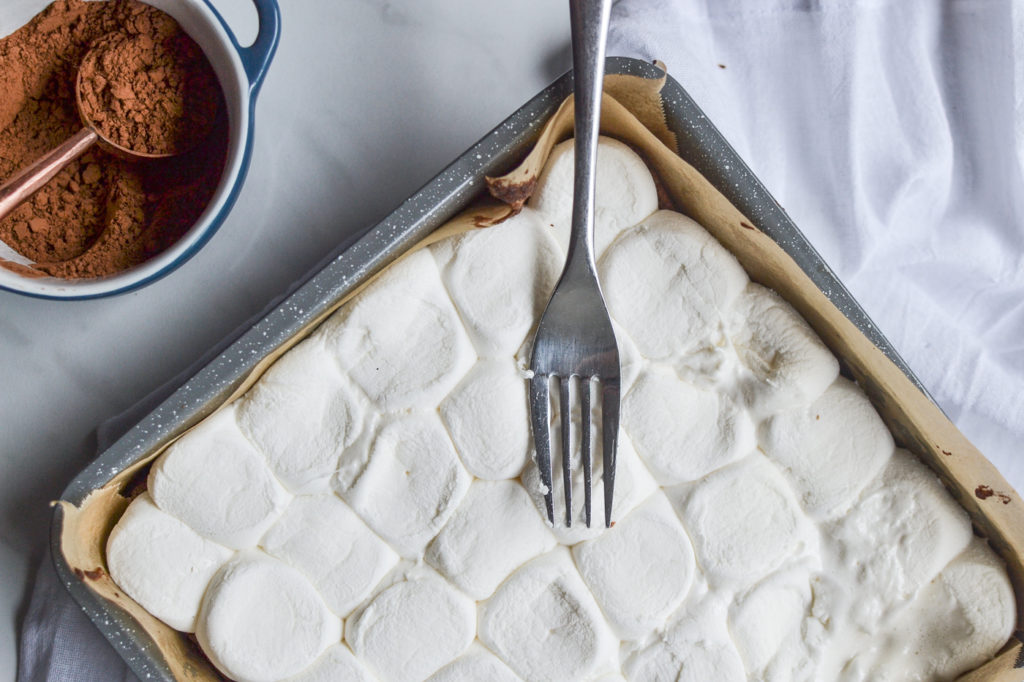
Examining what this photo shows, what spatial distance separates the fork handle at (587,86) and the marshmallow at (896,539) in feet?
1.50

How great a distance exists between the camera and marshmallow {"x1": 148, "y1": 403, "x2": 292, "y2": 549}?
3.03ft

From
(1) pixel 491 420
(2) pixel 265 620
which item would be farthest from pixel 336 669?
(1) pixel 491 420

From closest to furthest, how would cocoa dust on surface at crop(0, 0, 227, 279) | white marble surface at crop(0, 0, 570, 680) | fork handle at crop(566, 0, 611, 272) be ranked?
fork handle at crop(566, 0, 611, 272)
cocoa dust on surface at crop(0, 0, 227, 279)
white marble surface at crop(0, 0, 570, 680)

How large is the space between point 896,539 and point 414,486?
1.77 feet

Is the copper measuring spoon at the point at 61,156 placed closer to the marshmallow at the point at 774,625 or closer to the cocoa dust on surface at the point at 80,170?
the cocoa dust on surface at the point at 80,170

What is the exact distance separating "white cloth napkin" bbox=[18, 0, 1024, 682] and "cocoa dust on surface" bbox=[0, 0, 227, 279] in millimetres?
682

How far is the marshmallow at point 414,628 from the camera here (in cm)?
93

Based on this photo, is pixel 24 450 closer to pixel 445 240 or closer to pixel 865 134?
pixel 445 240

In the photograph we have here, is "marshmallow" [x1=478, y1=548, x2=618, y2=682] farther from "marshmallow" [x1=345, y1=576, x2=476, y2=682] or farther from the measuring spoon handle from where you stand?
the measuring spoon handle

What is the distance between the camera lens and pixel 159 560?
36.5 inches

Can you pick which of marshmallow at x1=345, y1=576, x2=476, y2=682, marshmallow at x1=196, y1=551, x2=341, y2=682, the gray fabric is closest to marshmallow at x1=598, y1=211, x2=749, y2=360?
marshmallow at x1=345, y1=576, x2=476, y2=682

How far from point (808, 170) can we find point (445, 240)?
555 mm

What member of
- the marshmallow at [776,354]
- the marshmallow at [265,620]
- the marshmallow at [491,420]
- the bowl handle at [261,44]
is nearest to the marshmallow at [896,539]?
the marshmallow at [776,354]

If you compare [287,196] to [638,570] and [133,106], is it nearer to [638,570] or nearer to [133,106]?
[133,106]
